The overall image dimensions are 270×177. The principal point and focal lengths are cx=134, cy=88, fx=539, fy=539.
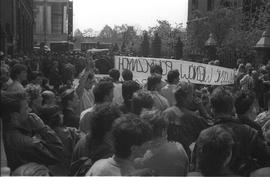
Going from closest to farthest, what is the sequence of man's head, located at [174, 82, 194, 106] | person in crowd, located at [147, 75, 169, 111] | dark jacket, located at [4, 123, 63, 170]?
1. dark jacket, located at [4, 123, 63, 170]
2. man's head, located at [174, 82, 194, 106]
3. person in crowd, located at [147, 75, 169, 111]

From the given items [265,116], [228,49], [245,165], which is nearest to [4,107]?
[245,165]

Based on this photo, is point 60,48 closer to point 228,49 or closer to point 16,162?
point 228,49

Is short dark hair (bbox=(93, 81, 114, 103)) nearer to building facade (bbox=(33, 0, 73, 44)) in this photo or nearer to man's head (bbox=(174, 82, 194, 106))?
man's head (bbox=(174, 82, 194, 106))

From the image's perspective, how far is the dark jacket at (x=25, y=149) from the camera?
15.3 ft

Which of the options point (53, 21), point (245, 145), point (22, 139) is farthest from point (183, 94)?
point (53, 21)

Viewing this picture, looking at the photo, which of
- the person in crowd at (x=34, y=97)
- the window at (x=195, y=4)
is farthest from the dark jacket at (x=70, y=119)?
the window at (x=195, y=4)

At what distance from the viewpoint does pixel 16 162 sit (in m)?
4.70

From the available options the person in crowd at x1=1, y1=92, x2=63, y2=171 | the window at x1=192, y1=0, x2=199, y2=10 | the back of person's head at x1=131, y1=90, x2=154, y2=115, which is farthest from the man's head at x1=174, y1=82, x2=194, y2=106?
the window at x1=192, y1=0, x2=199, y2=10

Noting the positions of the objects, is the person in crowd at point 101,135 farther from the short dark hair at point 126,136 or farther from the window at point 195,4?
the window at point 195,4

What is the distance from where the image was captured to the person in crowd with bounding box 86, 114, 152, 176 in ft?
13.0

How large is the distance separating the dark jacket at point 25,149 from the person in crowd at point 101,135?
0.95 feet

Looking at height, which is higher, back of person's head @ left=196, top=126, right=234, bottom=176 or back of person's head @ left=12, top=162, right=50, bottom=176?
back of person's head @ left=196, top=126, right=234, bottom=176

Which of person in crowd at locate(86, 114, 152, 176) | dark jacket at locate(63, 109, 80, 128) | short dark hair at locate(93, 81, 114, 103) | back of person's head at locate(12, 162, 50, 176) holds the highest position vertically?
short dark hair at locate(93, 81, 114, 103)

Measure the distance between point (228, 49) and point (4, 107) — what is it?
28.8 m
